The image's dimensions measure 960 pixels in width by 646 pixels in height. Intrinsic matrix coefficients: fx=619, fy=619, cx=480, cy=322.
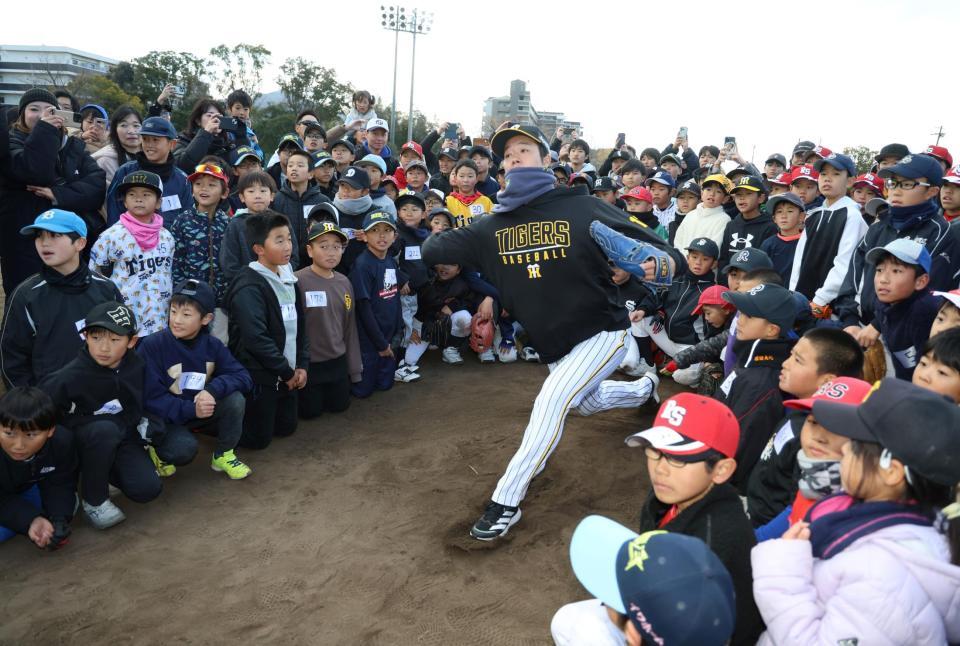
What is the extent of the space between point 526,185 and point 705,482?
2.20 metres

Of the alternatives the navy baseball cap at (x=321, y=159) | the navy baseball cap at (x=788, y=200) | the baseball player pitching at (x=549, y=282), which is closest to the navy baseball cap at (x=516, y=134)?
the baseball player pitching at (x=549, y=282)

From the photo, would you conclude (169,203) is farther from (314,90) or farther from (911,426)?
(314,90)

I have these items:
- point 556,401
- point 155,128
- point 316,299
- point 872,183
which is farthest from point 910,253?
point 155,128

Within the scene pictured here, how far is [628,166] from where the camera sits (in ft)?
28.2

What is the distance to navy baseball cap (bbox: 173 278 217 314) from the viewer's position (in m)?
4.31

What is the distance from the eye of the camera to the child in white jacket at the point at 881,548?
156cm

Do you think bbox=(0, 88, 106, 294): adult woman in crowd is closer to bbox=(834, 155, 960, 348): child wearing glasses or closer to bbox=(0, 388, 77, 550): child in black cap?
bbox=(0, 388, 77, 550): child in black cap

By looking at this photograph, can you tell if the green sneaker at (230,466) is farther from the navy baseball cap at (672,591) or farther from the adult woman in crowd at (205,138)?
the navy baseball cap at (672,591)

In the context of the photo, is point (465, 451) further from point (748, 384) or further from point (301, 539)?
point (748, 384)

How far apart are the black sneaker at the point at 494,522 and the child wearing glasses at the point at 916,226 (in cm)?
262

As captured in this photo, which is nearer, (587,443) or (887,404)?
(887,404)

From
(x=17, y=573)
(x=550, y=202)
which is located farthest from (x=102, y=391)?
(x=550, y=202)

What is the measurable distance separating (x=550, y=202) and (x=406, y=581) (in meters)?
2.28

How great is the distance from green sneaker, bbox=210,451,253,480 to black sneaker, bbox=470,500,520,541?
1.79 meters
